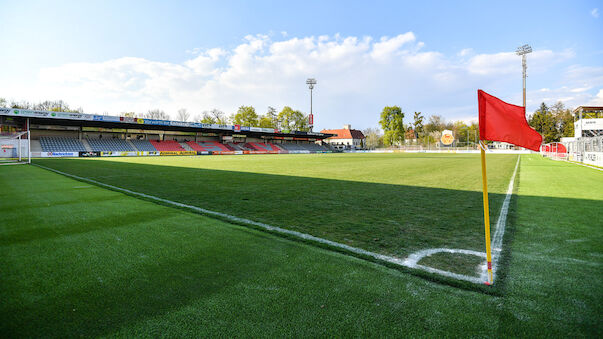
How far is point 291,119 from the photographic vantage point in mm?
76250

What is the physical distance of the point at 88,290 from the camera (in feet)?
7.37

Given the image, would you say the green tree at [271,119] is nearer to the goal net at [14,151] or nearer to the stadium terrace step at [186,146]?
the stadium terrace step at [186,146]

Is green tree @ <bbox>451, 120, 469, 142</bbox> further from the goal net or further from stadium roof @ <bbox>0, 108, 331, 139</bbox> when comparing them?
the goal net

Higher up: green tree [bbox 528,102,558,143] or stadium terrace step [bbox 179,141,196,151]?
green tree [bbox 528,102,558,143]

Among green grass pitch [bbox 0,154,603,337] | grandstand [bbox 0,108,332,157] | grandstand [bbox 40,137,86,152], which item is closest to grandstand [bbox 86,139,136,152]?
grandstand [bbox 0,108,332,157]

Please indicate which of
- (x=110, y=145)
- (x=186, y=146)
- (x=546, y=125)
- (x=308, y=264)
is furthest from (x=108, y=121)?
(x=546, y=125)

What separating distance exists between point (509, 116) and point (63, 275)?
13.8ft

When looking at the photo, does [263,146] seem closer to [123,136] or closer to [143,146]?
[143,146]

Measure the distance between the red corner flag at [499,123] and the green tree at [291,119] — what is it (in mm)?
74550

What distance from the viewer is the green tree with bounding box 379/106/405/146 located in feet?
232

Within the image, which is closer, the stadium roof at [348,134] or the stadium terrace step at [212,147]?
the stadium terrace step at [212,147]

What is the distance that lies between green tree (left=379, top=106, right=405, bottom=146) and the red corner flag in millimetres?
72139

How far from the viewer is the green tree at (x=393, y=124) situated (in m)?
70.8

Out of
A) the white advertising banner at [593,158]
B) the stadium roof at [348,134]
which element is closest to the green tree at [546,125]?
the stadium roof at [348,134]
